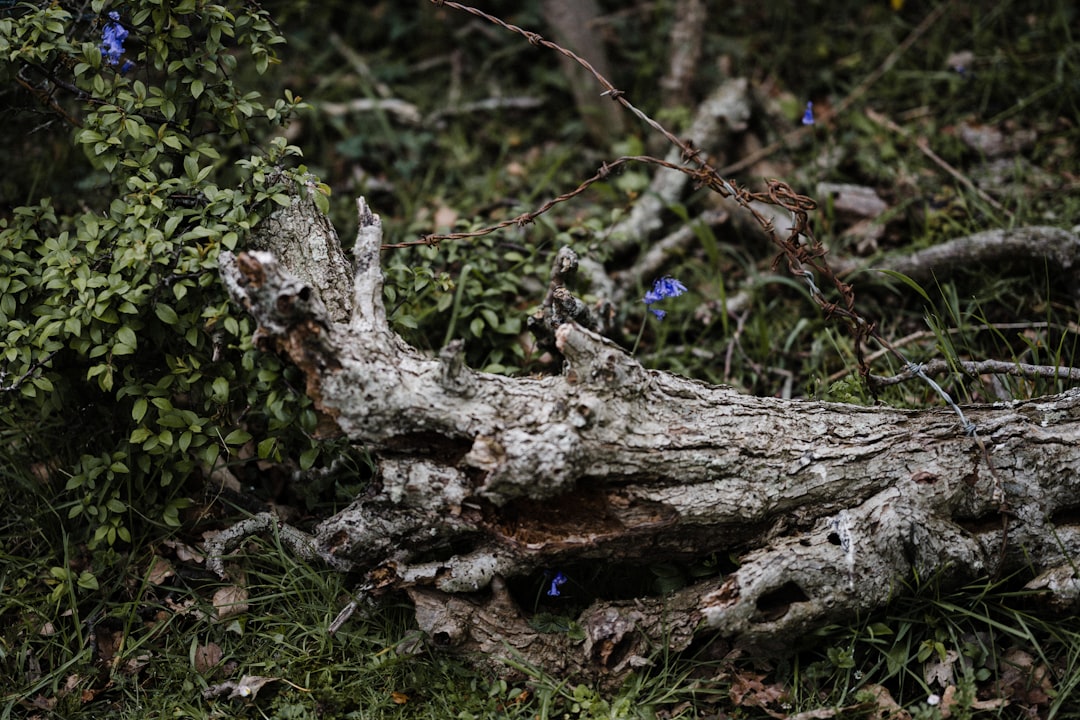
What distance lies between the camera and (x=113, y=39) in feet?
8.72

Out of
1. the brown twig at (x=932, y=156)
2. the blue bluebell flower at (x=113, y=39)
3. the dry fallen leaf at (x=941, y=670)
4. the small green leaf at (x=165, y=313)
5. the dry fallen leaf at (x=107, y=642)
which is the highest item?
the blue bluebell flower at (x=113, y=39)

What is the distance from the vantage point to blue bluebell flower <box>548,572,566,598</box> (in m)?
2.55

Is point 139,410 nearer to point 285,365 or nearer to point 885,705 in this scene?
point 285,365

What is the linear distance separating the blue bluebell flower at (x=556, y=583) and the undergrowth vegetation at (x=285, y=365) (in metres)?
0.10

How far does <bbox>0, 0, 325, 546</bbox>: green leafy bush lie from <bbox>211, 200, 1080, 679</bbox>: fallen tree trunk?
333mm

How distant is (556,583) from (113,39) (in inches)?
86.5

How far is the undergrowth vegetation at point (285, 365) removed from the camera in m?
2.46

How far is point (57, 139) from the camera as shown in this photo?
3.81 meters

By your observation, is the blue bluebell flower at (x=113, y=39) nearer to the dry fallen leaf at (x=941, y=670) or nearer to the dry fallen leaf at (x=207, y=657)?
the dry fallen leaf at (x=207, y=657)

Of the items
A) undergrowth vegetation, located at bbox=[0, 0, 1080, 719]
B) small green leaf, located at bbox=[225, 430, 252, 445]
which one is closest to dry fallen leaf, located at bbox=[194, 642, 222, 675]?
undergrowth vegetation, located at bbox=[0, 0, 1080, 719]

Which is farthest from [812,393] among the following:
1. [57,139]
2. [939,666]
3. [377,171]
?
[57,139]

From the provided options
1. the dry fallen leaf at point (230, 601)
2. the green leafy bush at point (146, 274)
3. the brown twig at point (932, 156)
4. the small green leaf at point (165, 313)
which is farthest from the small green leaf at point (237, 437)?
the brown twig at point (932, 156)

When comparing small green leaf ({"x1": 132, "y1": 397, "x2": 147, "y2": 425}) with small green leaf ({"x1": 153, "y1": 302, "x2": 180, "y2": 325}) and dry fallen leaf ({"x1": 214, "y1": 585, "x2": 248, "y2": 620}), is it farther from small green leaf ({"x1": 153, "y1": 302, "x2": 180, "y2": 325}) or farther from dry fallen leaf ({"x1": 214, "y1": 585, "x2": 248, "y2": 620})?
dry fallen leaf ({"x1": 214, "y1": 585, "x2": 248, "y2": 620})

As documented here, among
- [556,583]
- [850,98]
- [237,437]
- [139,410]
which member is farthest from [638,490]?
[850,98]
